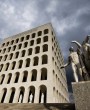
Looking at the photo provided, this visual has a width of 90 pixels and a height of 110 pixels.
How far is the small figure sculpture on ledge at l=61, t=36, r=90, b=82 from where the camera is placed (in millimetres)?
6551

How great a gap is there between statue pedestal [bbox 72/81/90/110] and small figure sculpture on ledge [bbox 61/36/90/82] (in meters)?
0.61

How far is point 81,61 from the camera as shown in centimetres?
689

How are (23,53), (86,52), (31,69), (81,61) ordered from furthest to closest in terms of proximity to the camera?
(23,53) < (31,69) < (81,61) < (86,52)

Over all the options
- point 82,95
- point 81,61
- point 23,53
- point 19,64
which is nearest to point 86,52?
point 81,61

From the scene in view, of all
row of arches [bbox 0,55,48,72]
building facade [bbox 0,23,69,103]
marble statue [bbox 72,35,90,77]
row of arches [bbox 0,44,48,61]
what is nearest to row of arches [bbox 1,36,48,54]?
building facade [bbox 0,23,69,103]

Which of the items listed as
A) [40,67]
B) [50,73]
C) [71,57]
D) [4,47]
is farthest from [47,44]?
[71,57]

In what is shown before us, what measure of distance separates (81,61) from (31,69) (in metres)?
17.8

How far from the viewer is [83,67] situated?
21.7 ft

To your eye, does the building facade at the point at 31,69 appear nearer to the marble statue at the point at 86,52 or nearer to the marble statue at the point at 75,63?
the marble statue at the point at 75,63

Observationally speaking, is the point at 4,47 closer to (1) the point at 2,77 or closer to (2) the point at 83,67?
(1) the point at 2,77

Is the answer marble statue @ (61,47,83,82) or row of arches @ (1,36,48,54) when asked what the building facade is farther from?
marble statue @ (61,47,83,82)

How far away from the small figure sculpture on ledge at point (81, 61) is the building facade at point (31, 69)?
42.3ft

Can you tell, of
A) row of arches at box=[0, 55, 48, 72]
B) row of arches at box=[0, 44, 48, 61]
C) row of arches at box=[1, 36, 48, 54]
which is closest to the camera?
row of arches at box=[0, 55, 48, 72]

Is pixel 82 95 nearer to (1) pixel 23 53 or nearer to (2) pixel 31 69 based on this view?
(2) pixel 31 69
